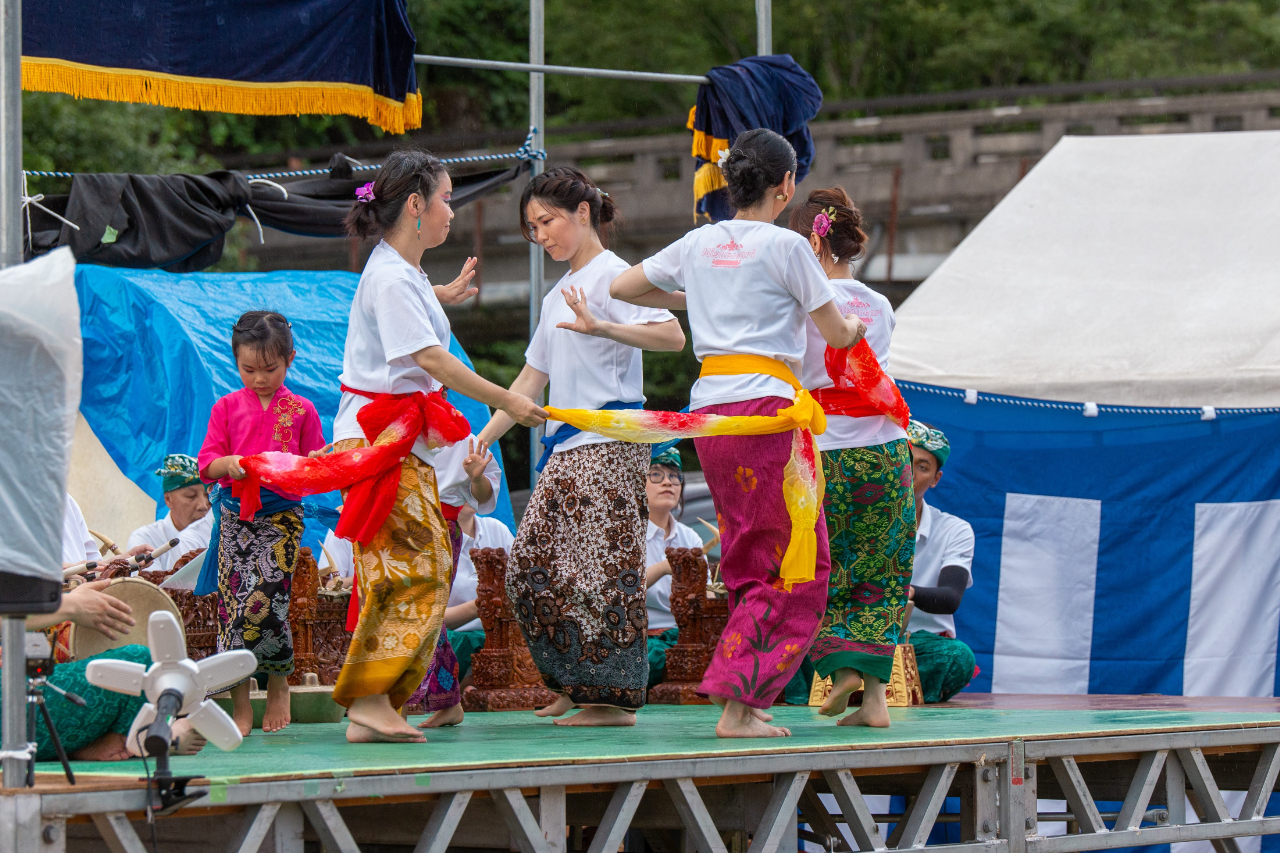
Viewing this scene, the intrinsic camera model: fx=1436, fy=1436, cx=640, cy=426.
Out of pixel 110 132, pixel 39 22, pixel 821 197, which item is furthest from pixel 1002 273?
pixel 110 132

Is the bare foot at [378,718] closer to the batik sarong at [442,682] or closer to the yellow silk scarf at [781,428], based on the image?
the batik sarong at [442,682]

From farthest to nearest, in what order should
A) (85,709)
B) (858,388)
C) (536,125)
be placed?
(536,125) < (858,388) < (85,709)

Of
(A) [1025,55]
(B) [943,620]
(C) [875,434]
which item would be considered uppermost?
(A) [1025,55]

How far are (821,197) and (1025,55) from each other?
43.6 feet

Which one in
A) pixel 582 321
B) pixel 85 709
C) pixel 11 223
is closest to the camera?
pixel 11 223

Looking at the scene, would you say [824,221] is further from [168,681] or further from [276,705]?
[168,681]

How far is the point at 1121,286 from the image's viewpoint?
7.54m

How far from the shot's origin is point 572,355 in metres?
4.17

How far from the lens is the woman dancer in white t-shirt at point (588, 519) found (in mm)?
3998

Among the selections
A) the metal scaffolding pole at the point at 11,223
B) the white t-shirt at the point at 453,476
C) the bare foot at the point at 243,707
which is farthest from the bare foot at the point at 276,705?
the metal scaffolding pole at the point at 11,223

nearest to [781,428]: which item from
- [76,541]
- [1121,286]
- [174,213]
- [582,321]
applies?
[582,321]

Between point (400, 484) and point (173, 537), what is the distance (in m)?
2.57

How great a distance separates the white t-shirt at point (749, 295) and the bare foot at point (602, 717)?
37.5 inches

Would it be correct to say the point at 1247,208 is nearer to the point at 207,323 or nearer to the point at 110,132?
the point at 207,323
